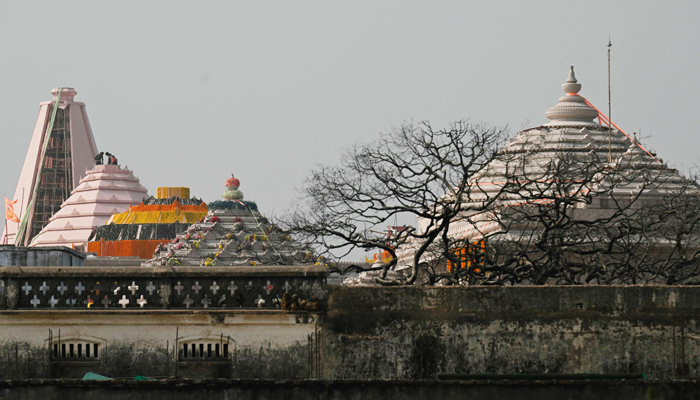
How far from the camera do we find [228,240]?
79.7 metres

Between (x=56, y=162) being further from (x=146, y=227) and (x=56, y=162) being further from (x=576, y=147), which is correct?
(x=576, y=147)

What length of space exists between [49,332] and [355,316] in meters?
3.66

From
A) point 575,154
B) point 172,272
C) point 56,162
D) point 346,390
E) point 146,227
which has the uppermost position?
point 56,162

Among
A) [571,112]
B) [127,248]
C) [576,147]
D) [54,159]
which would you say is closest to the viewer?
[576,147]

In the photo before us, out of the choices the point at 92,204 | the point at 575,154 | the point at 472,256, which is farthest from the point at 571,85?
the point at 92,204

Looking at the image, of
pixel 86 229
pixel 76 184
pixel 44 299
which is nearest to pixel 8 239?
pixel 76 184

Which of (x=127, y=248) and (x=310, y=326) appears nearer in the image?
(x=310, y=326)

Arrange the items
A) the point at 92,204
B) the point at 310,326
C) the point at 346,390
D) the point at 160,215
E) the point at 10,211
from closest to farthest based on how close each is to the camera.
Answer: the point at 346,390, the point at 310,326, the point at 160,215, the point at 92,204, the point at 10,211

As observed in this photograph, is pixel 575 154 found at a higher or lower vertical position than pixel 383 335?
higher

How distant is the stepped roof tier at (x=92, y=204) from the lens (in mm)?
121750

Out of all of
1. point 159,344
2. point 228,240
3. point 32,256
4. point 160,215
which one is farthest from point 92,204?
point 159,344

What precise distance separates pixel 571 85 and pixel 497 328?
175 feet

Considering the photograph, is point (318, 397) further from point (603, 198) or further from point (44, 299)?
point (603, 198)

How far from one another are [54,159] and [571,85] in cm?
8841
